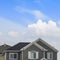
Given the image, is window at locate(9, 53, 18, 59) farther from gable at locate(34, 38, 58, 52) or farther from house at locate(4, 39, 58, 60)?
gable at locate(34, 38, 58, 52)

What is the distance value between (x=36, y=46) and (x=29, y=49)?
1694 millimetres

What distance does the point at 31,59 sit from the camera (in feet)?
194

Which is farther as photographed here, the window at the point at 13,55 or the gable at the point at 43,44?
the gable at the point at 43,44

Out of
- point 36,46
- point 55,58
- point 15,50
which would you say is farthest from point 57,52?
point 15,50

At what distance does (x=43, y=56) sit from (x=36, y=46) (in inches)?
111

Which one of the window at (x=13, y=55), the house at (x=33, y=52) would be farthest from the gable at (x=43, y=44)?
the window at (x=13, y=55)

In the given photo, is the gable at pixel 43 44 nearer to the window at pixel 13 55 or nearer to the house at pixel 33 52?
the house at pixel 33 52

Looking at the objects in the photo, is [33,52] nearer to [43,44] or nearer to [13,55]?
[43,44]

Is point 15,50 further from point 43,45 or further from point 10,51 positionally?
point 43,45

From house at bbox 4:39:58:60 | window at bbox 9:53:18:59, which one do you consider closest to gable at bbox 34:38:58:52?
house at bbox 4:39:58:60

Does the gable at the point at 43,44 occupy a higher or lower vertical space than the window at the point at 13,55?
higher

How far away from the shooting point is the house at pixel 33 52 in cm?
5919

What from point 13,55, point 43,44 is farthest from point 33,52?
point 13,55

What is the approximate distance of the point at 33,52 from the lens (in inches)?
2330
